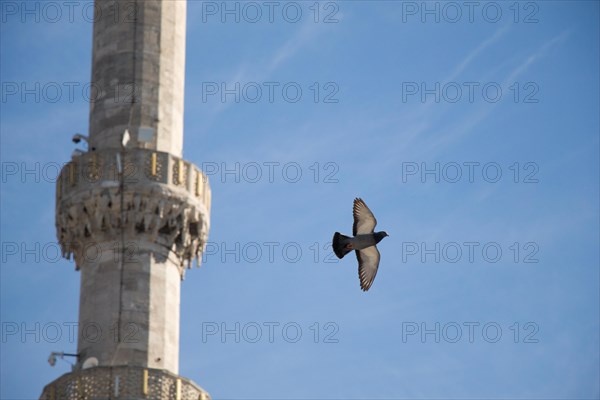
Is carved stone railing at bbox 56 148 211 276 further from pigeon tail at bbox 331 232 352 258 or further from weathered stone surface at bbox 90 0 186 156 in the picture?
pigeon tail at bbox 331 232 352 258

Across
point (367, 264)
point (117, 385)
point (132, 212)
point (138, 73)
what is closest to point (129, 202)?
point (132, 212)

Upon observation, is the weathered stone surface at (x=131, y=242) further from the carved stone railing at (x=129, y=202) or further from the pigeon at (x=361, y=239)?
the pigeon at (x=361, y=239)

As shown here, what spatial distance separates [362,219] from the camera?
7238cm

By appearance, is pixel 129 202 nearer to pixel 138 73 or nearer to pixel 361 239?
pixel 138 73

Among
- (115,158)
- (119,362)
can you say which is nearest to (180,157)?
(115,158)

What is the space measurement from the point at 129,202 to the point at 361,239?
6.61 meters

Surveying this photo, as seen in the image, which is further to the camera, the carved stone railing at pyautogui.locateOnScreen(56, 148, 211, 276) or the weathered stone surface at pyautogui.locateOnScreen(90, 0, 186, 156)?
the weathered stone surface at pyautogui.locateOnScreen(90, 0, 186, 156)

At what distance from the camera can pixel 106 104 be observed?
244 ft

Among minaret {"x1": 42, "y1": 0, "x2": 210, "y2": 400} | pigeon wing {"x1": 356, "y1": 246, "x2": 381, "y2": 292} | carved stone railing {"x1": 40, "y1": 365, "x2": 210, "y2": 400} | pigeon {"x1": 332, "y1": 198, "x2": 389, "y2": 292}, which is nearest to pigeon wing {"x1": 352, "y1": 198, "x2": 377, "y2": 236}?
pigeon {"x1": 332, "y1": 198, "x2": 389, "y2": 292}

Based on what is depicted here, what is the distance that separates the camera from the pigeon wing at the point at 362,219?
7225cm

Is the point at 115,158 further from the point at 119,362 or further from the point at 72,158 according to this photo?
the point at 119,362

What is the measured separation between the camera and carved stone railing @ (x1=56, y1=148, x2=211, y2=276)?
238 ft

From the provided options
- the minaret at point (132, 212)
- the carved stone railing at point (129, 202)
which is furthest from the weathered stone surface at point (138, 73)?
the carved stone railing at point (129, 202)

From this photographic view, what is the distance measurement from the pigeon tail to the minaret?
417cm
